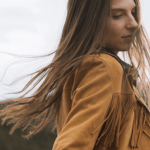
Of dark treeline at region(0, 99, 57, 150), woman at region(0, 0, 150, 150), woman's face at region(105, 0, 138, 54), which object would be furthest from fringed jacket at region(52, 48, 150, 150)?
dark treeline at region(0, 99, 57, 150)

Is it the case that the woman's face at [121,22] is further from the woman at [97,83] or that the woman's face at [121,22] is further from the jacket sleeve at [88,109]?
the jacket sleeve at [88,109]

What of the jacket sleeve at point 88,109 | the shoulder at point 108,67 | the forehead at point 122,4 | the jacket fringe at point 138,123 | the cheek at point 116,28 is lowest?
the jacket fringe at point 138,123

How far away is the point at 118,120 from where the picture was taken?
3.07ft

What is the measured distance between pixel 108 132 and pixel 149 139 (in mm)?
214

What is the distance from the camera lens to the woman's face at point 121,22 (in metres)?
1.08

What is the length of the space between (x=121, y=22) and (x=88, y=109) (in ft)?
1.41

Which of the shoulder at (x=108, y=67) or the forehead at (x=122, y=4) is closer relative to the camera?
the shoulder at (x=108, y=67)

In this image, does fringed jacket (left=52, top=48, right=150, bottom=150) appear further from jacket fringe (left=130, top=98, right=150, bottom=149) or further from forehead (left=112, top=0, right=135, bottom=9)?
forehead (left=112, top=0, right=135, bottom=9)

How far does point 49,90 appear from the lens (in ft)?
3.76

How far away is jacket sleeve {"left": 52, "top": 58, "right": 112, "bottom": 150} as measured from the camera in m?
0.82

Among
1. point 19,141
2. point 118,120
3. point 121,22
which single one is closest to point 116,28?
point 121,22

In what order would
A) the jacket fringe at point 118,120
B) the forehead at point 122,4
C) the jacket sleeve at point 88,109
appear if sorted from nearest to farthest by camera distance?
the jacket sleeve at point 88,109 < the jacket fringe at point 118,120 < the forehead at point 122,4

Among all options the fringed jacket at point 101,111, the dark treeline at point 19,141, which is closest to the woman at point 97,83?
the fringed jacket at point 101,111

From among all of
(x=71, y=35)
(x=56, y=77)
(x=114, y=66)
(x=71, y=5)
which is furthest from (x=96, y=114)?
(x=71, y=5)
